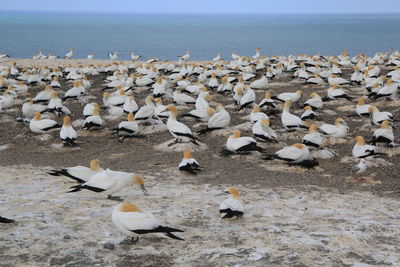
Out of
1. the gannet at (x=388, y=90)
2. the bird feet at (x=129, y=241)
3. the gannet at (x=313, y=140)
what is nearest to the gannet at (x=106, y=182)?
the bird feet at (x=129, y=241)

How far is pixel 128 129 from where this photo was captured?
493 inches

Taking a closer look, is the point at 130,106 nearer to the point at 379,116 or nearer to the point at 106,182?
the point at 379,116

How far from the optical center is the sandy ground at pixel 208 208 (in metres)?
5.79

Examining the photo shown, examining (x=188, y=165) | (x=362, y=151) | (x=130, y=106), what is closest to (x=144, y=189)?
(x=188, y=165)

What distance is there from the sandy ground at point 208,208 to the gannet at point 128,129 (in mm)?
278

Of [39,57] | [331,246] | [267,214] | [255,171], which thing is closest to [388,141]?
[255,171]

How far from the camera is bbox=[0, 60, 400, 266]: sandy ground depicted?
579 centimetres

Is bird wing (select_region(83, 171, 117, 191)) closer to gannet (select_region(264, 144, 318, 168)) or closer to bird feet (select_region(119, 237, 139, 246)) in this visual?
bird feet (select_region(119, 237, 139, 246))

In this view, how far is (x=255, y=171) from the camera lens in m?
9.98

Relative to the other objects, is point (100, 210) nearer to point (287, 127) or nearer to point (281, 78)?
point (287, 127)

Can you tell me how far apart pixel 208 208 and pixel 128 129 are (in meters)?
5.46

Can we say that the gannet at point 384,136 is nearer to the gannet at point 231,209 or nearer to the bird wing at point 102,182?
the gannet at point 231,209

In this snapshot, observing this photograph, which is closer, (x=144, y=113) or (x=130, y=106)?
(x=144, y=113)

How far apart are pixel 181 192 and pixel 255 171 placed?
2097 mm
